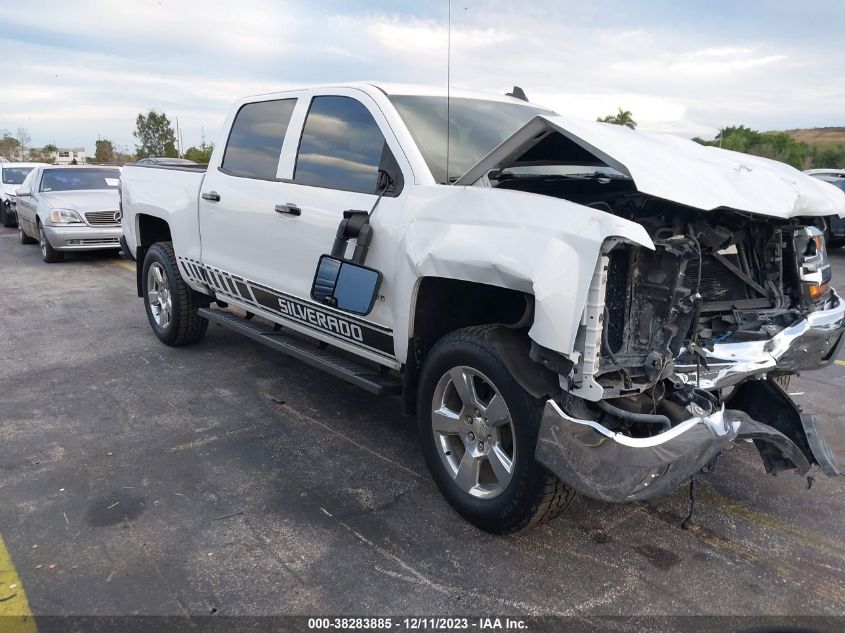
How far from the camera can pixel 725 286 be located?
3.27 metres

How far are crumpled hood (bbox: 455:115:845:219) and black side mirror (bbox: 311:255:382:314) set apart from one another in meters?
0.72

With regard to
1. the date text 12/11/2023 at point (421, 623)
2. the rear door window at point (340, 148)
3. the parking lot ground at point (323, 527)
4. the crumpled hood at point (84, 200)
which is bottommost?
the date text 12/11/2023 at point (421, 623)

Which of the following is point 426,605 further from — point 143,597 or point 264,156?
point 264,156

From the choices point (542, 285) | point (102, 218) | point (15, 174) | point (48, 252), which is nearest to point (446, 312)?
point (542, 285)

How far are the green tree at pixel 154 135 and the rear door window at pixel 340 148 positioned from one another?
42728mm

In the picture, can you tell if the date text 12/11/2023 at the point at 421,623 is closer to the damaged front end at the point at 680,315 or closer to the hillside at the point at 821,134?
the damaged front end at the point at 680,315

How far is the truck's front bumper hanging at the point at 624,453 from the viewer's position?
250cm

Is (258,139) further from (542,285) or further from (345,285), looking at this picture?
(542,285)

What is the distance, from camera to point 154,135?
43750 millimetres

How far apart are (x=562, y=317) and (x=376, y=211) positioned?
1385mm

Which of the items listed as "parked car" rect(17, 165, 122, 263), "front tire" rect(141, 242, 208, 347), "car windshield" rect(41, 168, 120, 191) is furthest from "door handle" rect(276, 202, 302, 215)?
"car windshield" rect(41, 168, 120, 191)

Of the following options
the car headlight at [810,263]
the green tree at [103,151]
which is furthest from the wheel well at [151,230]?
the green tree at [103,151]

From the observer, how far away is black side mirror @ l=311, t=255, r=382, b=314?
3.51m

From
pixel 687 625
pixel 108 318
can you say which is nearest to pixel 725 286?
pixel 687 625
